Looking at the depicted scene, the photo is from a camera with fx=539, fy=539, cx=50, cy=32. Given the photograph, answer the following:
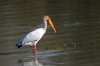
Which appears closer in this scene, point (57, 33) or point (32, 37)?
point (32, 37)

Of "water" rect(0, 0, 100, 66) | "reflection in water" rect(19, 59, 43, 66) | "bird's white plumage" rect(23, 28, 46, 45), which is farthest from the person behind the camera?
"bird's white plumage" rect(23, 28, 46, 45)

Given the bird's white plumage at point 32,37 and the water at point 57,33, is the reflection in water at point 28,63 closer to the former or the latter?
the water at point 57,33

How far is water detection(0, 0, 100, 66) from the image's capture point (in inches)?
658

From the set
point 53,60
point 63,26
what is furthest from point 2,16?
point 53,60

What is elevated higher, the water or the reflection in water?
the water

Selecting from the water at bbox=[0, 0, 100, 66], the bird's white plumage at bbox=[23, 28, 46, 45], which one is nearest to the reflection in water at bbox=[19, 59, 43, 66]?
the water at bbox=[0, 0, 100, 66]

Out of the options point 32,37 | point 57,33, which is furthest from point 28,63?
point 57,33

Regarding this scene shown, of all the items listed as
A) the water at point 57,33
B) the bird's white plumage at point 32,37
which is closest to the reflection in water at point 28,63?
the water at point 57,33

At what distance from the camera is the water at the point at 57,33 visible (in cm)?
1670

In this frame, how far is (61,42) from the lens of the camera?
19.4 meters

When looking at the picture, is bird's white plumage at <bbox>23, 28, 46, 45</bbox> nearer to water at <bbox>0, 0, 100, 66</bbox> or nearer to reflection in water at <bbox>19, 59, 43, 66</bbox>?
water at <bbox>0, 0, 100, 66</bbox>

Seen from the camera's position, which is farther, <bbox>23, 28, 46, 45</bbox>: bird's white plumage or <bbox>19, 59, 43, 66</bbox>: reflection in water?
<bbox>23, 28, 46, 45</bbox>: bird's white plumage

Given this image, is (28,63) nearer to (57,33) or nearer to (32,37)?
(32,37)

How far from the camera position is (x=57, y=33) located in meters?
21.7
